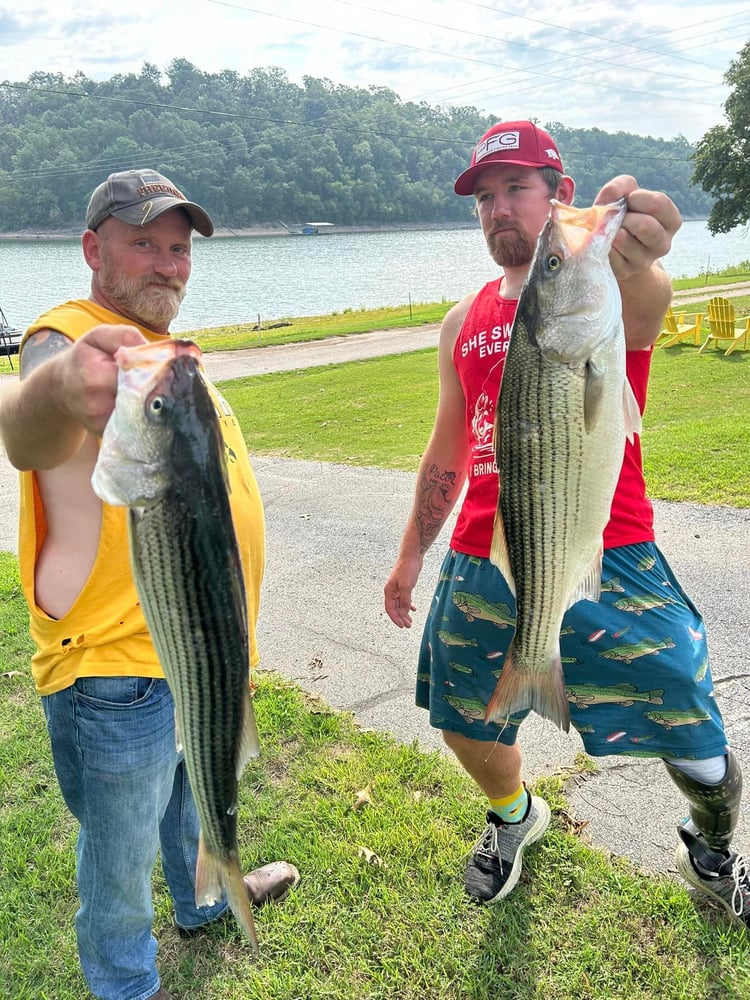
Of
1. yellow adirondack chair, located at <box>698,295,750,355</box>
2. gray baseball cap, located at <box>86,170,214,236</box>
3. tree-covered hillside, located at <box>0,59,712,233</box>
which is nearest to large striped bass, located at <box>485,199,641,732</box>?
gray baseball cap, located at <box>86,170,214,236</box>

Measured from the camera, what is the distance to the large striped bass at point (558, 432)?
5.91 ft

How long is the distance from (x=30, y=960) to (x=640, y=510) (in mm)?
Answer: 2910

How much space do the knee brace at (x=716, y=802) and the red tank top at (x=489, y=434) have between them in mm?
896

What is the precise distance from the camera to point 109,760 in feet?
7.29

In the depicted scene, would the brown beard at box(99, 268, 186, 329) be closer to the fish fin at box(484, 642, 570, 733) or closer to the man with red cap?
the man with red cap

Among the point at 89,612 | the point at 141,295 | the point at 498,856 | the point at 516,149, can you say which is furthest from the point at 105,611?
the point at 516,149

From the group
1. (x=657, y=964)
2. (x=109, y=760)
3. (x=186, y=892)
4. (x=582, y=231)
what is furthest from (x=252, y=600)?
(x=657, y=964)

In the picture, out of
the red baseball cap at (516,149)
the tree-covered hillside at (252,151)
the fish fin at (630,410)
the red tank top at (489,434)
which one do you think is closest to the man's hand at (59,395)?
the fish fin at (630,410)

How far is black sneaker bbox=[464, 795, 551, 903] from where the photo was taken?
9.46ft

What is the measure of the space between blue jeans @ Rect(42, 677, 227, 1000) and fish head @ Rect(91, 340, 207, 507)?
1.01 metres

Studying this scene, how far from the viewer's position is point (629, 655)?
253 centimetres

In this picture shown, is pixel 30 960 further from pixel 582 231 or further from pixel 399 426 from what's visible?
pixel 399 426

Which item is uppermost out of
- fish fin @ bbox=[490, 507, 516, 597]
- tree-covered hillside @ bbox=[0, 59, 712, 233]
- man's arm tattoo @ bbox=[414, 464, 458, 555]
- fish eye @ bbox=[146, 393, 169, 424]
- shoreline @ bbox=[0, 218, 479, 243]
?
tree-covered hillside @ bbox=[0, 59, 712, 233]

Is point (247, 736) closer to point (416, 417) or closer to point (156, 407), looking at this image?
point (156, 407)
